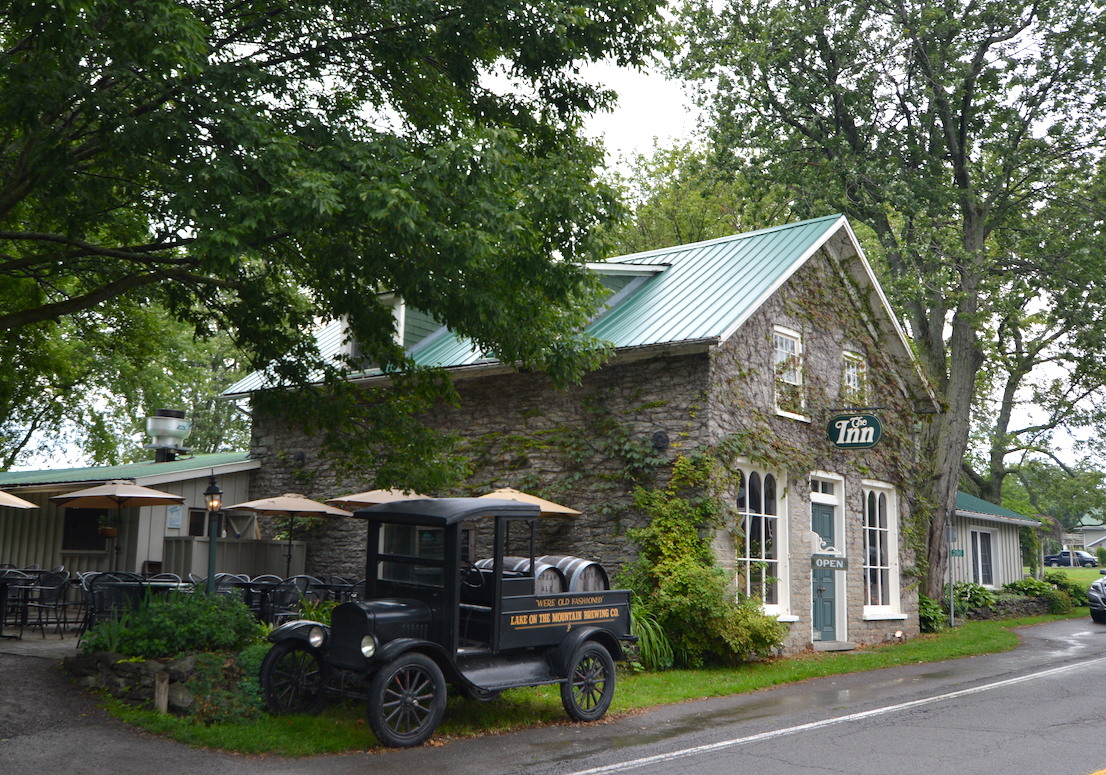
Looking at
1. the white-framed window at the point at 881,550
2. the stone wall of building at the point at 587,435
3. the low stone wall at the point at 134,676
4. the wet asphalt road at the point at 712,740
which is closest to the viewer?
the wet asphalt road at the point at 712,740

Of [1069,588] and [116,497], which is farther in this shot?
[1069,588]

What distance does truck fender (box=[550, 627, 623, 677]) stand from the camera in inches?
379

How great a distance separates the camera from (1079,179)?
2286 centimetres

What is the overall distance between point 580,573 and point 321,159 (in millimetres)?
4938

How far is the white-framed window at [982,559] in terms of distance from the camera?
101 ft

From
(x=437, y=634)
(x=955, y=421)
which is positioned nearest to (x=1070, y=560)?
(x=955, y=421)

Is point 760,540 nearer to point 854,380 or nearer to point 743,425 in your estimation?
point 743,425

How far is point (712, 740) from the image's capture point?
9.13 meters

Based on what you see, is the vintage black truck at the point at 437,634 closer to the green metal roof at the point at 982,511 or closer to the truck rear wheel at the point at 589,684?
the truck rear wheel at the point at 589,684

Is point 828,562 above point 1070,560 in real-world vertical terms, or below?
above

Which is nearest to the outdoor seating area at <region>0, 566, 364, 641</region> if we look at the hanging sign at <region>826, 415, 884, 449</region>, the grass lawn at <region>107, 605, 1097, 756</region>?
the grass lawn at <region>107, 605, 1097, 756</region>

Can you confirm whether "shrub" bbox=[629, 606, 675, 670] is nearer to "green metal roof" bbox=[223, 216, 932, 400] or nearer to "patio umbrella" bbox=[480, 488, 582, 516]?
"patio umbrella" bbox=[480, 488, 582, 516]

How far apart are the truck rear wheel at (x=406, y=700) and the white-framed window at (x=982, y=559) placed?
26164 millimetres

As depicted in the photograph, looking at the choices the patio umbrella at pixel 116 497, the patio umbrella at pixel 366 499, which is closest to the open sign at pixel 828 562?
the patio umbrella at pixel 366 499
